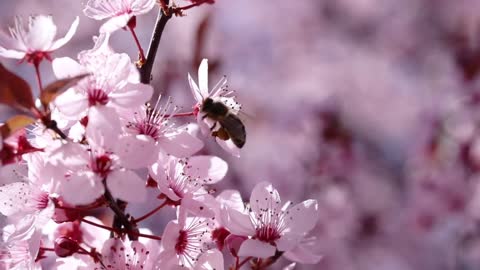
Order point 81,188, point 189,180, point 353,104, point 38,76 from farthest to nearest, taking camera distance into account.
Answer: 1. point 353,104
2. point 189,180
3. point 38,76
4. point 81,188

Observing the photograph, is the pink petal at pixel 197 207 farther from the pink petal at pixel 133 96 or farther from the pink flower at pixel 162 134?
the pink petal at pixel 133 96

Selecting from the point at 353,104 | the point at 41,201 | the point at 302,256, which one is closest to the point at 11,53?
the point at 41,201

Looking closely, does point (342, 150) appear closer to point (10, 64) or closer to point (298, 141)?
point (298, 141)

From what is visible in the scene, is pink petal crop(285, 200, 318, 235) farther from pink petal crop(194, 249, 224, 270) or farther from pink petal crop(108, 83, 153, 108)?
pink petal crop(108, 83, 153, 108)

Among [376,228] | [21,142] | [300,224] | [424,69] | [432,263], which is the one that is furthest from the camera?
[424,69]

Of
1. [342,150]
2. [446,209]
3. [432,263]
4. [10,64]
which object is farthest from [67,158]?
[432,263]

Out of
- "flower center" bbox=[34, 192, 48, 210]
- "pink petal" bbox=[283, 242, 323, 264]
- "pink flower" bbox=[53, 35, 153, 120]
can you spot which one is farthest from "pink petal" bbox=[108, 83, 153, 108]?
"pink petal" bbox=[283, 242, 323, 264]

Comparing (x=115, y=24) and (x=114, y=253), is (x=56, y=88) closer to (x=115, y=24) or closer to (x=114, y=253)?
(x=115, y=24)
